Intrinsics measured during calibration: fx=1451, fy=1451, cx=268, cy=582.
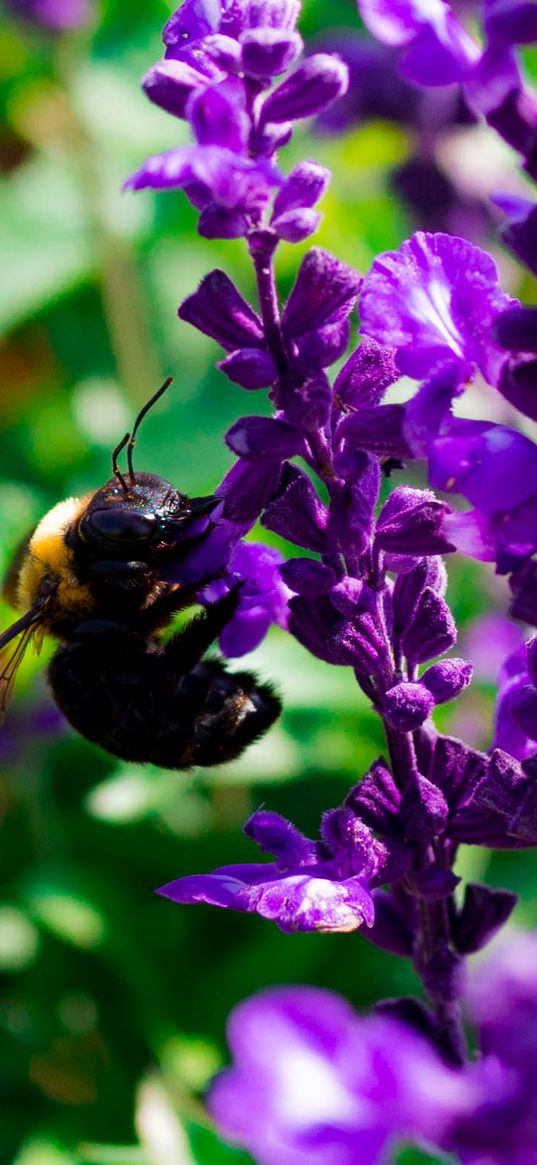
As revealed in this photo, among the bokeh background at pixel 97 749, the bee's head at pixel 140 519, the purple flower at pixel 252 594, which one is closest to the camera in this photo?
the purple flower at pixel 252 594

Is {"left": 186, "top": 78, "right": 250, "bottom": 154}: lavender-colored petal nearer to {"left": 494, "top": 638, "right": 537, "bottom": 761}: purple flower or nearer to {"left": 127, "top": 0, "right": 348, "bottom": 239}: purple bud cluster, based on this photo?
{"left": 127, "top": 0, "right": 348, "bottom": 239}: purple bud cluster

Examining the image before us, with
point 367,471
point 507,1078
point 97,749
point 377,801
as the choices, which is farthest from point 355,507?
point 97,749

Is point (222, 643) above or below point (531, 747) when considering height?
above

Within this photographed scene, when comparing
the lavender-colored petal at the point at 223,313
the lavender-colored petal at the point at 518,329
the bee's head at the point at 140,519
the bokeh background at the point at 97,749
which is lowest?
the bokeh background at the point at 97,749

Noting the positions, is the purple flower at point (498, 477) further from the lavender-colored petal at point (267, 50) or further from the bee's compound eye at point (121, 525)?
the bee's compound eye at point (121, 525)

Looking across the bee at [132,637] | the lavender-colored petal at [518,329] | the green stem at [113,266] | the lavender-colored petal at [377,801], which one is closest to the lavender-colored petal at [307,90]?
the lavender-colored petal at [518,329]

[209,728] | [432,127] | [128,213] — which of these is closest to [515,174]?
[432,127]

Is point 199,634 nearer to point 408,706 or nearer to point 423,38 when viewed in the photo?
point 408,706

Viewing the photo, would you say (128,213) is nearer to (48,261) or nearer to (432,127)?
(48,261)
